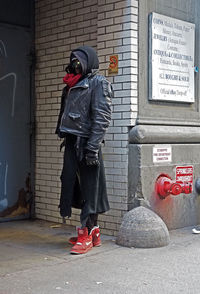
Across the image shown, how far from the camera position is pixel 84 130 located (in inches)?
211

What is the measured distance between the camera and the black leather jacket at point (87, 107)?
5293 millimetres

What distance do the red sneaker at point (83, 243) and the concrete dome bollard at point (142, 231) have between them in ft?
1.29

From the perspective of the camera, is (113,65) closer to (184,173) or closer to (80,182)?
(80,182)

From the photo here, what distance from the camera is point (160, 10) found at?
6367mm

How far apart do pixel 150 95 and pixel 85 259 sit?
85.4 inches

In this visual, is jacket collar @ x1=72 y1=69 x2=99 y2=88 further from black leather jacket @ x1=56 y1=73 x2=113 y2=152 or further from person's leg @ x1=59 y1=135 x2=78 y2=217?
person's leg @ x1=59 y1=135 x2=78 y2=217

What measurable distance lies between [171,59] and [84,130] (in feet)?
5.83

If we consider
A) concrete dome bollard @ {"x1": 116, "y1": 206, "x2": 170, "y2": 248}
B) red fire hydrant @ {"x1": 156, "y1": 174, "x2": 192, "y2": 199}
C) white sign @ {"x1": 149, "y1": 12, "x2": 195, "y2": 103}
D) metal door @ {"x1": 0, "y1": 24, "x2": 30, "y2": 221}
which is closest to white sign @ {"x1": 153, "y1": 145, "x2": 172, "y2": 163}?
red fire hydrant @ {"x1": 156, "y1": 174, "x2": 192, "y2": 199}

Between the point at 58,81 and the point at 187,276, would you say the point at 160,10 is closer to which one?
the point at 58,81

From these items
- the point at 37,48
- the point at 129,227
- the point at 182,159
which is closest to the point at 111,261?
the point at 129,227

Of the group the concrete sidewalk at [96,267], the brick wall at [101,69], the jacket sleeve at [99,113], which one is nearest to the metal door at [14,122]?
the brick wall at [101,69]

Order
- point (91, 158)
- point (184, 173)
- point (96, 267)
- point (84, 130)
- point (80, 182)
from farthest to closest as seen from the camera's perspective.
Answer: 1. point (184, 173)
2. point (80, 182)
3. point (84, 130)
4. point (91, 158)
5. point (96, 267)

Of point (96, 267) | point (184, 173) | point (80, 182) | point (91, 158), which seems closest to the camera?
point (96, 267)

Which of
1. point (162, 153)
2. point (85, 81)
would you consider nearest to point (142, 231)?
point (162, 153)
